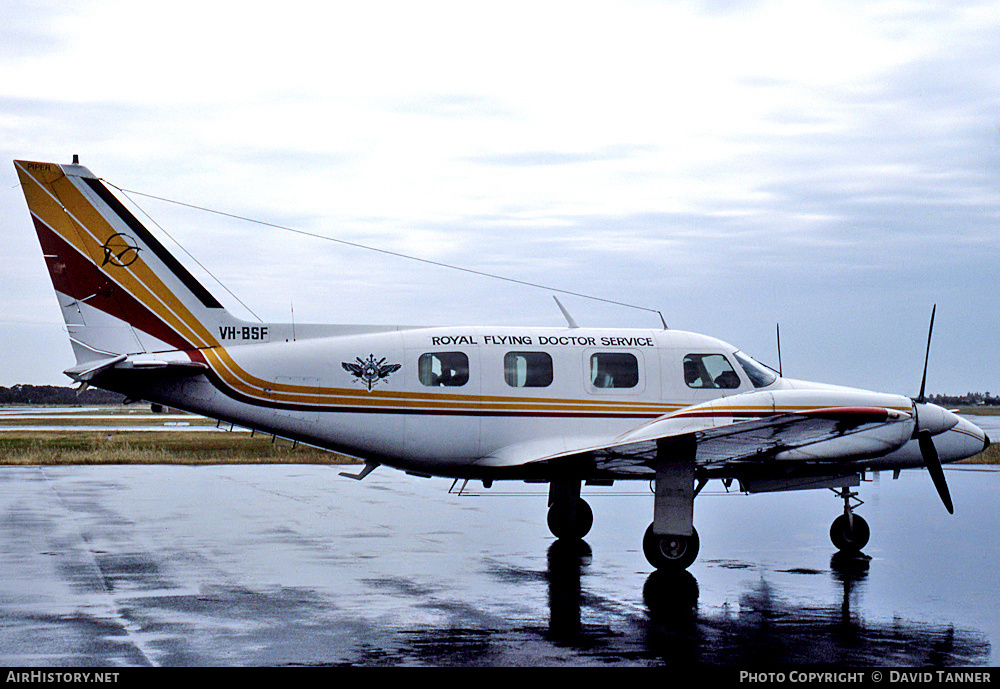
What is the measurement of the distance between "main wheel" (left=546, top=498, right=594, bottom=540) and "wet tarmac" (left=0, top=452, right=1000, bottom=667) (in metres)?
0.38

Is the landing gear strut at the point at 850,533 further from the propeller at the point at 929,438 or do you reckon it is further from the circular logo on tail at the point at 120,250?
the circular logo on tail at the point at 120,250

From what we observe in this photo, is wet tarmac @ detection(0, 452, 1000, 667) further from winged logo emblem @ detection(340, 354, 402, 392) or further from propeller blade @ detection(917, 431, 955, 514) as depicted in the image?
winged logo emblem @ detection(340, 354, 402, 392)

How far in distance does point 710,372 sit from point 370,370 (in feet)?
17.2

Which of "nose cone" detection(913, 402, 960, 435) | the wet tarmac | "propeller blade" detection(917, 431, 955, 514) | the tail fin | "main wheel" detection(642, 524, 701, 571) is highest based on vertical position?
the tail fin

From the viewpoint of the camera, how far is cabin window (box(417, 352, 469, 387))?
15.0 meters

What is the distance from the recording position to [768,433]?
12500mm

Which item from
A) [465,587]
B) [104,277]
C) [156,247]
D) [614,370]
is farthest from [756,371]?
[104,277]

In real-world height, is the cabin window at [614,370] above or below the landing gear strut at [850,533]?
above

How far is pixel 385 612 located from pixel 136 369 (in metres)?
5.80

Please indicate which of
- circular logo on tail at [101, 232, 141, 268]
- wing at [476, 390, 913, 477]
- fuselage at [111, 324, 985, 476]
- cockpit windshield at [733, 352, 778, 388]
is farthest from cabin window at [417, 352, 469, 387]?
circular logo on tail at [101, 232, 141, 268]

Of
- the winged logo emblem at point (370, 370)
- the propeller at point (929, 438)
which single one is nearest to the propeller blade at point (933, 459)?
the propeller at point (929, 438)

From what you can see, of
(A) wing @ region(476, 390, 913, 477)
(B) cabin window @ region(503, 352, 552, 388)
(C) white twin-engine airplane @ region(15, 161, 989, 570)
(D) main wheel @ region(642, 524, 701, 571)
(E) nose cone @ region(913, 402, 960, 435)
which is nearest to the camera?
(A) wing @ region(476, 390, 913, 477)

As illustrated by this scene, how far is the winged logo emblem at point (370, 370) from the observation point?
14828mm

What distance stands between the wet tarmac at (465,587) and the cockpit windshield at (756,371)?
2.61 meters
